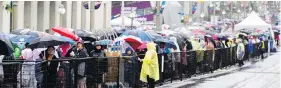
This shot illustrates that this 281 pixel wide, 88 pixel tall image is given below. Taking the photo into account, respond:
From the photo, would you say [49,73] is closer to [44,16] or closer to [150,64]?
[150,64]

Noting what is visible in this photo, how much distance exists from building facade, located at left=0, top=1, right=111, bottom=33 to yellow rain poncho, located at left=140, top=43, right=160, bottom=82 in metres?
19.7

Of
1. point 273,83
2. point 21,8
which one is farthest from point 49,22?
point 273,83

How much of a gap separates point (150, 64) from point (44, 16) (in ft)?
90.8

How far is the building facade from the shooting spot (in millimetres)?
37750

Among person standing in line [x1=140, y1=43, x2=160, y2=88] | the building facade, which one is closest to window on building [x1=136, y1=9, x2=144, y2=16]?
the building facade

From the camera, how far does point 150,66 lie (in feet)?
54.1

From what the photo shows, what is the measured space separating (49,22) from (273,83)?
26.1 meters

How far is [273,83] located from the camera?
67.9ft

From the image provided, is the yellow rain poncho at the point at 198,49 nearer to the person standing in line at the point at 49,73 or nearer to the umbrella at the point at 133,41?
the umbrella at the point at 133,41

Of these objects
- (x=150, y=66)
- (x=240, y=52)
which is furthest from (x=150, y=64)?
(x=240, y=52)

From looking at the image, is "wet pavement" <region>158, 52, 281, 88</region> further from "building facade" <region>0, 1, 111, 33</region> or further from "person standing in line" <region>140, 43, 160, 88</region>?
"building facade" <region>0, 1, 111, 33</region>

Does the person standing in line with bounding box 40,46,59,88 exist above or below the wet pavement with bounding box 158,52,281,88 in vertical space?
above

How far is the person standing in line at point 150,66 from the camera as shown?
16.4 metres

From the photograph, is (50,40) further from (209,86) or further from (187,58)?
(187,58)
